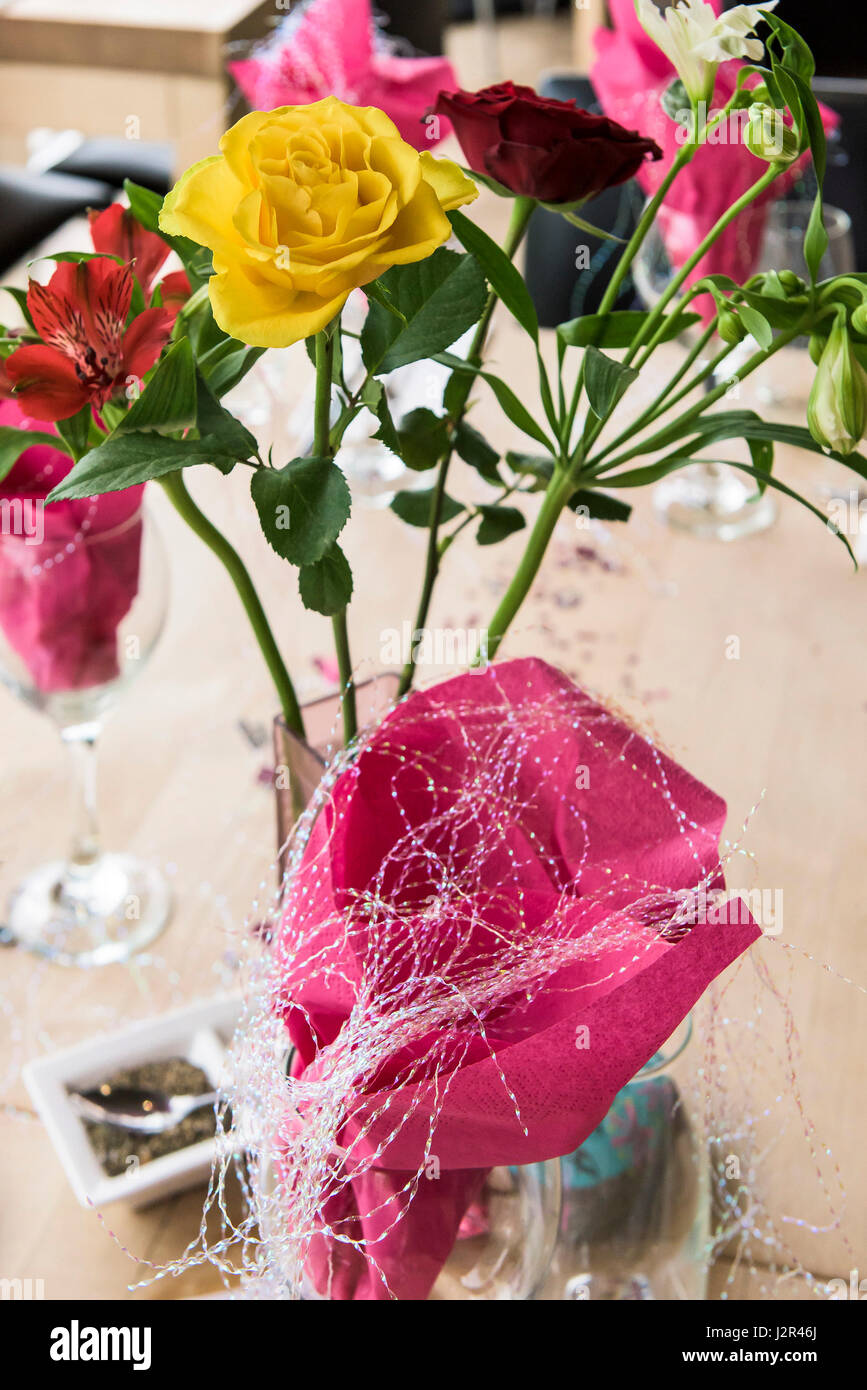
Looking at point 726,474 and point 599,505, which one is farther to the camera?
point 726,474

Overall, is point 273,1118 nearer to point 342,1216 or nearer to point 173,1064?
point 342,1216

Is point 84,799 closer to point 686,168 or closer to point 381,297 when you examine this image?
point 381,297

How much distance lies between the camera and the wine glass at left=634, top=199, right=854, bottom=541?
1.06 metres

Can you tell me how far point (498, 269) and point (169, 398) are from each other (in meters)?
0.13

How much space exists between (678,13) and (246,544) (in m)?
0.67

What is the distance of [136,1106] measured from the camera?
64cm

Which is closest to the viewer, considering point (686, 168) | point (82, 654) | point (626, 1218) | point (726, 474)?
point (626, 1218)

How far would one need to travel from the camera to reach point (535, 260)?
1.61m

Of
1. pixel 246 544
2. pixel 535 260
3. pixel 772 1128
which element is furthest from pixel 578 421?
pixel 772 1128

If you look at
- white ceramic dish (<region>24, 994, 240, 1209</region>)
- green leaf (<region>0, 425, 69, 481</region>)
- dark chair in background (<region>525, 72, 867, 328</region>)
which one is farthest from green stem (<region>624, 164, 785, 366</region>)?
dark chair in background (<region>525, 72, 867, 328</region>)

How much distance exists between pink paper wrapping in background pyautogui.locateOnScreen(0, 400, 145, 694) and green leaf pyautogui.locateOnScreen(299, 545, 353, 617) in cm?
23

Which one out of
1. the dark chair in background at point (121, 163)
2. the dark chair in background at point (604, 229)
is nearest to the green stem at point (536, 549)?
the dark chair in background at point (604, 229)

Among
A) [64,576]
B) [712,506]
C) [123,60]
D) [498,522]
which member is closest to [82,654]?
[64,576]
